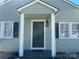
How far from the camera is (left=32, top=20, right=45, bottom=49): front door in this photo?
57.8 feet

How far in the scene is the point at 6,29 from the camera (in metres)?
17.3

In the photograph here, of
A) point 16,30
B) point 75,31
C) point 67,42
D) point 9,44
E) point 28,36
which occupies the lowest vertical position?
point 9,44

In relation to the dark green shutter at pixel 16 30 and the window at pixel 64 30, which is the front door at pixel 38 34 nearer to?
the dark green shutter at pixel 16 30

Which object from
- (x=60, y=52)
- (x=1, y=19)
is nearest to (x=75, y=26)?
(x=60, y=52)

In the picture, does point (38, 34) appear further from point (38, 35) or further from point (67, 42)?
point (67, 42)

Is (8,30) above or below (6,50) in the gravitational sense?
above

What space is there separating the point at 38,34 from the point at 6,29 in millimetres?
2797

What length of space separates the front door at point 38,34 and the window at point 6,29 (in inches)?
78.4

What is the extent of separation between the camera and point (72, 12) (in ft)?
57.4

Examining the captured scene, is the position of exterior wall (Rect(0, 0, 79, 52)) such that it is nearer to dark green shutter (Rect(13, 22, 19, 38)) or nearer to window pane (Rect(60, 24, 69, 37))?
dark green shutter (Rect(13, 22, 19, 38))

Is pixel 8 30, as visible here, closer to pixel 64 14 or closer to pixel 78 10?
pixel 64 14

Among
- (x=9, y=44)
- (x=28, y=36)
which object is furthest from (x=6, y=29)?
(x=28, y=36)

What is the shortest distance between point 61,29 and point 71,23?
3.25 ft

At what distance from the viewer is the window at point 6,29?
56.4 ft
